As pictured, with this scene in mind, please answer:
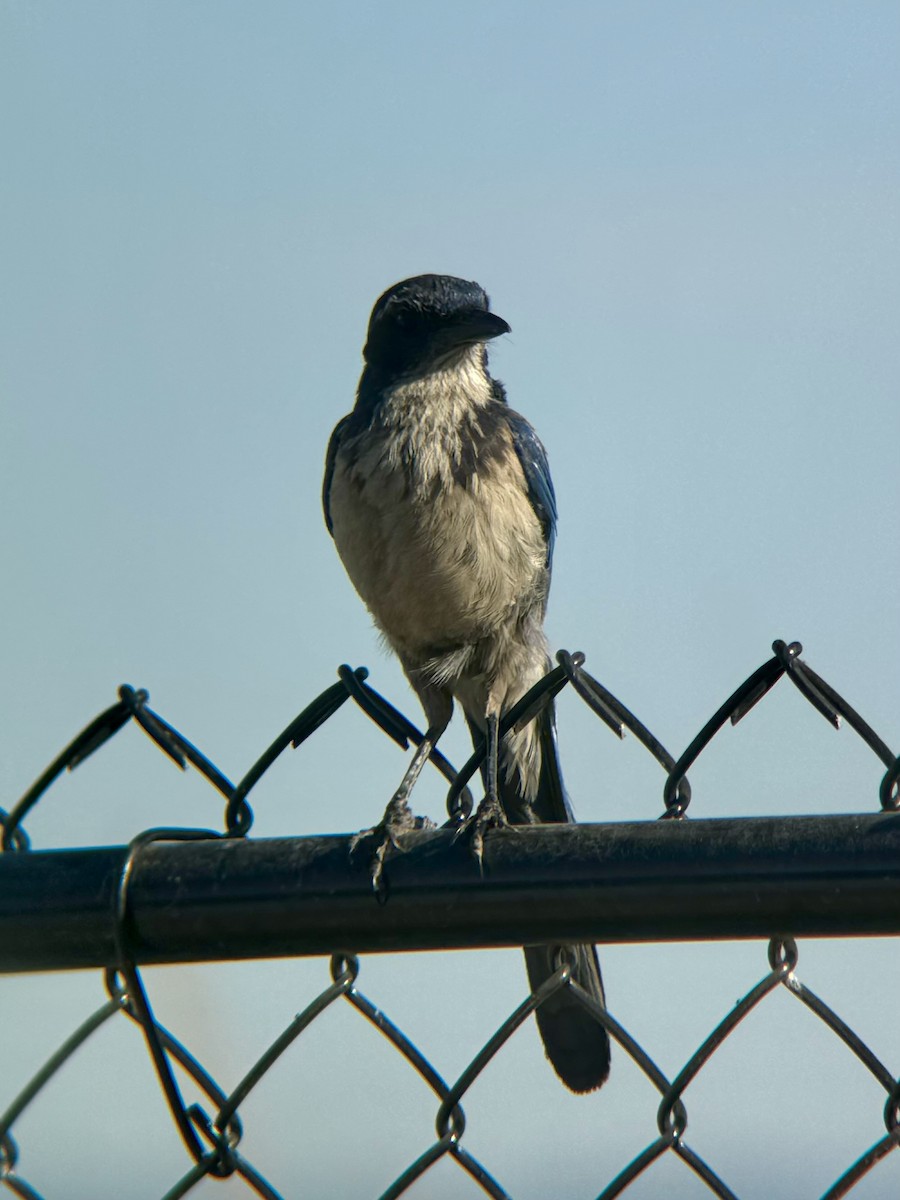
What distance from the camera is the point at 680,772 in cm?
213

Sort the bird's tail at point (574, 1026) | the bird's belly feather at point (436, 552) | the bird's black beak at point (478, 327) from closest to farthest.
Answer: the bird's tail at point (574, 1026), the bird's belly feather at point (436, 552), the bird's black beak at point (478, 327)

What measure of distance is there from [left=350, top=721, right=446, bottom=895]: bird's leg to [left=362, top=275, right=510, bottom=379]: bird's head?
126 centimetres

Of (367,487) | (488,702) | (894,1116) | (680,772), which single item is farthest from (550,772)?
(894,1116)

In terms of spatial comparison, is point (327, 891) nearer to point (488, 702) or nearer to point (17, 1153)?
point (17, 1153)

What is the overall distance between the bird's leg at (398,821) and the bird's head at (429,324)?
1258mm

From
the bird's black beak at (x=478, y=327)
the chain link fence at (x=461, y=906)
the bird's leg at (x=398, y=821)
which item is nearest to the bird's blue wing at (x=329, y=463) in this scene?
the bird's black beak at (x=478, y=327)

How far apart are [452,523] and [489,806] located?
135 centimetres

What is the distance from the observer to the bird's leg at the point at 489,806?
1751mm

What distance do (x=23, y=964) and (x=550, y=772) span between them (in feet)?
9.81

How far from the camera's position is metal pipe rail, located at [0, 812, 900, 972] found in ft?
5.46

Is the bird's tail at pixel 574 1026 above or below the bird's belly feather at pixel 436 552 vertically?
below

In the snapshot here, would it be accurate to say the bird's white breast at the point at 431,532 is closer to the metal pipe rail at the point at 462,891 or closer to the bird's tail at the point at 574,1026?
the bird's tail at the point at 574,1026

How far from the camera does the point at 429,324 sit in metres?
4.75

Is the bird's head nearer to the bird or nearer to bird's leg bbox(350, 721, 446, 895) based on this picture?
the bird
